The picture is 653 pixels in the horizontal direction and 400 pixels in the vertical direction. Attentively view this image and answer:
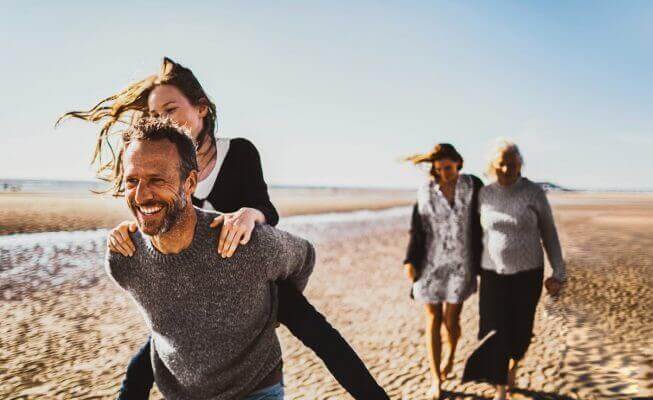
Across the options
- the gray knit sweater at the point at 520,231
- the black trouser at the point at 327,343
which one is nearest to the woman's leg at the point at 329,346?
the black trouser at the point at 327,343

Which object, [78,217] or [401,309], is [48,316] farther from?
[78,217]

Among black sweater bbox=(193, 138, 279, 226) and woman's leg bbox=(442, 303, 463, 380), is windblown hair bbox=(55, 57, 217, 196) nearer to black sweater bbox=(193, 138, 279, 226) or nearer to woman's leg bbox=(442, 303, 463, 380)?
black sweater bbox=(193, 138, 279, 226)

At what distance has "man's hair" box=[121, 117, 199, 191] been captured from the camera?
1.56m

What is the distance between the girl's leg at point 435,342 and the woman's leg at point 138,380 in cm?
317

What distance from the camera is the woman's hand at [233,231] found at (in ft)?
5.08

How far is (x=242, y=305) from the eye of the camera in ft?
5.28

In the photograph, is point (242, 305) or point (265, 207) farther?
point (265, 207)

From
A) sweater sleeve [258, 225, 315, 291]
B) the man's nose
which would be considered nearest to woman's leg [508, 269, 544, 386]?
sweater sleeve [258, 225, 315, 291]

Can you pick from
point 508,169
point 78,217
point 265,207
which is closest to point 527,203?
point 508,169

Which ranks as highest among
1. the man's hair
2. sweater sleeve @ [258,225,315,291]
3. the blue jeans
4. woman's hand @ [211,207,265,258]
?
the man's hair

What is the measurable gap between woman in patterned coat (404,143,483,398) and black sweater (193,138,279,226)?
8.79 feet

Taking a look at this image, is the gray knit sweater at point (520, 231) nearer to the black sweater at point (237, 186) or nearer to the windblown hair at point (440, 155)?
the windblown hair at point (440, 155)

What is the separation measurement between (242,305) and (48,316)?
7130 mm

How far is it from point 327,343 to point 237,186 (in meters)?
0.98
